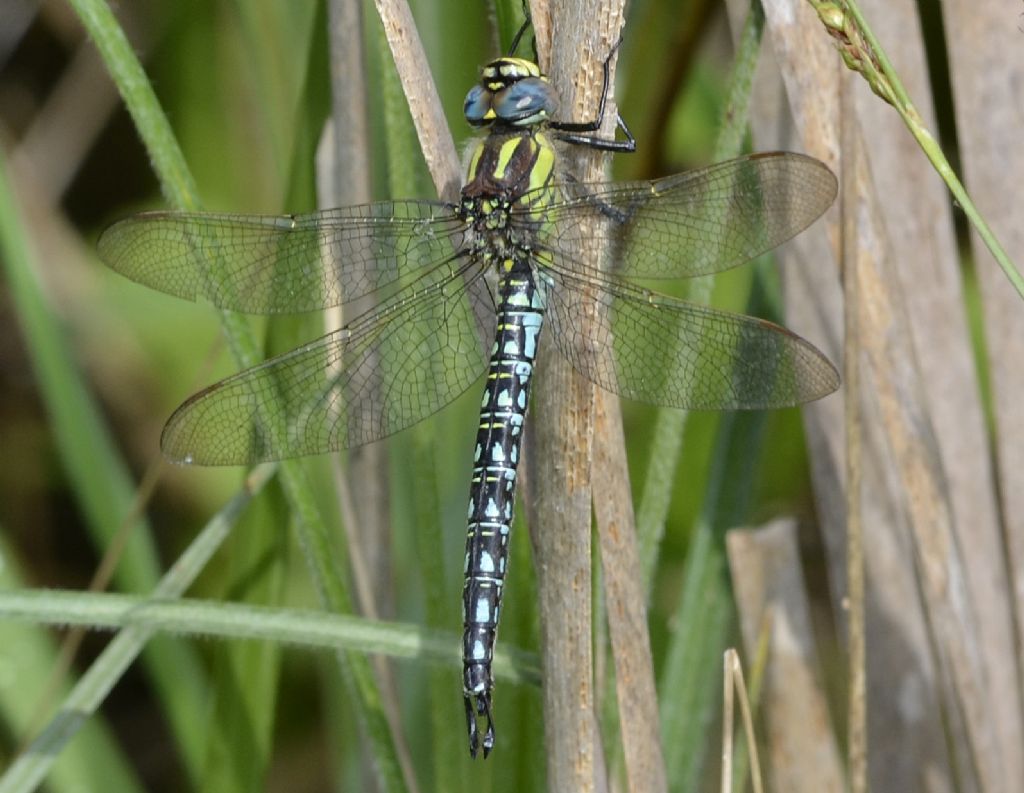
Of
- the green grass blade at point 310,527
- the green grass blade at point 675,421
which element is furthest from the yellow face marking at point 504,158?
the green grass blade at point 310,527

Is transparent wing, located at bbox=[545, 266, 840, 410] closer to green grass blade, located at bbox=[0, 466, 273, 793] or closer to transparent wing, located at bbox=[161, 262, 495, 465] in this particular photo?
transparent wing, located at bbox=[161, 262, 495, 465]

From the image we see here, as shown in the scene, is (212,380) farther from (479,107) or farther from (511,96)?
(511,96)

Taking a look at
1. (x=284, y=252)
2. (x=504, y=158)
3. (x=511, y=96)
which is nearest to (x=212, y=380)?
(x=284, y=252)

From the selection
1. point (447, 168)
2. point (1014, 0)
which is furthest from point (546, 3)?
point (1014, 0)

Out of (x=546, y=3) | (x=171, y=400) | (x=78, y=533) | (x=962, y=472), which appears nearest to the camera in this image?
(x=546, y=3)

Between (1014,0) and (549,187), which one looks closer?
(549,187)

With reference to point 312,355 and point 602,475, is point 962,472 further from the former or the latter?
point 312,355

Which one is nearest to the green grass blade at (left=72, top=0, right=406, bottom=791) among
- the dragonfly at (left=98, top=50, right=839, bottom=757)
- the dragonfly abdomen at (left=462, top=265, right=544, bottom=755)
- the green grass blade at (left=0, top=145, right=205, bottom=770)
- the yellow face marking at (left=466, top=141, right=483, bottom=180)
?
the dragonfly at (left=98, top=50, right=839, bottom=757)
